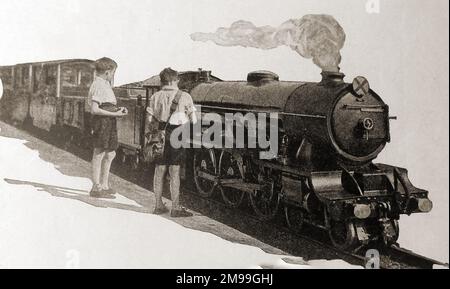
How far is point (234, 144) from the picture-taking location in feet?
22.6

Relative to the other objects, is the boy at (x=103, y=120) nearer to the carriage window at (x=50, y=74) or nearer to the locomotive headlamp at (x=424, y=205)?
the carriage window at (x=50, y=74)

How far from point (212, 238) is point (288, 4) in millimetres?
3215

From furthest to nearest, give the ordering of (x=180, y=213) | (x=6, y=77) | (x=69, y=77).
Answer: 1. (x=69, y=77)
2. (x=6, y=77)
3. (x=180, y=213)

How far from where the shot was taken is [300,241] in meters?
5.97

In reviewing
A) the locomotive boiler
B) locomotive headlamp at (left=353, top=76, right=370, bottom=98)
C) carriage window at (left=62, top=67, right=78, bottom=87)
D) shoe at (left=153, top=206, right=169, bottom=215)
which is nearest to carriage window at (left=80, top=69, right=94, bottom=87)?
carriage window at (left=62, top=67, right=78, bottom=87)

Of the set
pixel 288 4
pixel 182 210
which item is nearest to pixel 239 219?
pixel 182 210

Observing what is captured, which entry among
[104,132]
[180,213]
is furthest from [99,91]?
[180,213]

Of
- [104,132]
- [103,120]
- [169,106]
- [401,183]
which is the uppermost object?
[169,106]

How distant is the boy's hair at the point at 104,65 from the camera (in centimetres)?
695

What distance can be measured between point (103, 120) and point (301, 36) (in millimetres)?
2920

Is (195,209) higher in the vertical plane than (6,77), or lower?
lower

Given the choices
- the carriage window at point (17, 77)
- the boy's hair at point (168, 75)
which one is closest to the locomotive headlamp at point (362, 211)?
the boy's hair at point (168, 75)

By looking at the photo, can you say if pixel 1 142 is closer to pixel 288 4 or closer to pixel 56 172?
pixel 56 172

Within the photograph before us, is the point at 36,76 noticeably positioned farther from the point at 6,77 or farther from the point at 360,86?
the point at 360,86
